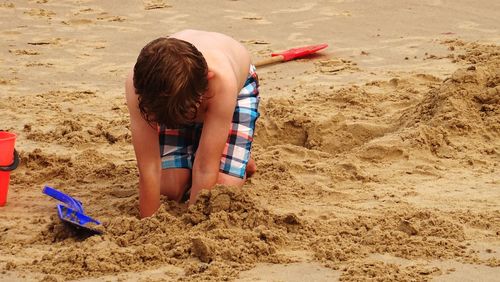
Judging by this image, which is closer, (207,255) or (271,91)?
(207,255)

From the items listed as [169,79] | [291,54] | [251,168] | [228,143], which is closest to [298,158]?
[251,168]

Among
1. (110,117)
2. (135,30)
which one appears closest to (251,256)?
(110,117)

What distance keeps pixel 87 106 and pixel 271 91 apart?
1.31 metres

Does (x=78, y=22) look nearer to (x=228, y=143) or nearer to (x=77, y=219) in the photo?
(x=228, y=143)

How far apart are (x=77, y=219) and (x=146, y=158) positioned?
39 cm

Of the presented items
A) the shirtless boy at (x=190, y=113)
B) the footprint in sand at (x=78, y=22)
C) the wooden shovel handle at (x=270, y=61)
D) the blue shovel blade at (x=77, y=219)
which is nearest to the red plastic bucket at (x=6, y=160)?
the blue shovel blade at (x=77, y=219)

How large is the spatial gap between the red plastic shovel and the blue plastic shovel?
3093 mm

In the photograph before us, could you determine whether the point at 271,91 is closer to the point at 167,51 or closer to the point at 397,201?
the point at 397,201

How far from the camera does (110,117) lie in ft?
17.8

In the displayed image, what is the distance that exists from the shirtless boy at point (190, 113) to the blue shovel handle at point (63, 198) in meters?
0.31

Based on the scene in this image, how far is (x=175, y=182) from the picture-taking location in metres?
3.94

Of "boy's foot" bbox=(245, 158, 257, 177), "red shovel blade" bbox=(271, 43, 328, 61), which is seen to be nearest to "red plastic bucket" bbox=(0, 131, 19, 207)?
"boy's foot" bbox=(245, 158, 257, 177)

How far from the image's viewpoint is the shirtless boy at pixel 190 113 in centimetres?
319

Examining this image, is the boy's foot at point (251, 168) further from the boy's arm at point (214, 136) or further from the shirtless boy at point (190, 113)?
the boy's arm at point (214, 136)
